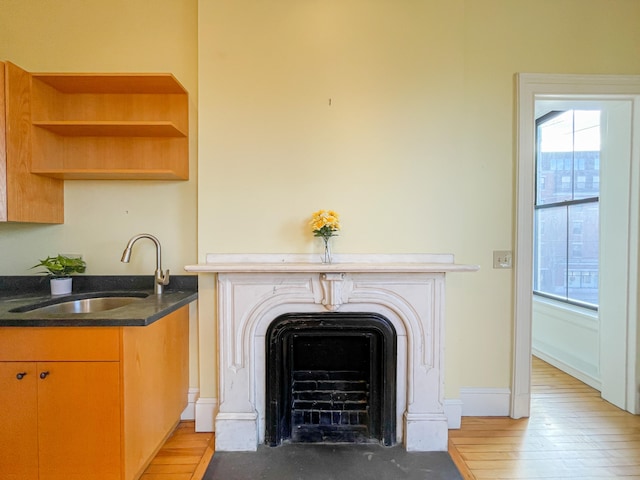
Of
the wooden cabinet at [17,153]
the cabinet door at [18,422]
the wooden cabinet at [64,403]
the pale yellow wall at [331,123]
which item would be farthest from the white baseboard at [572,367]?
the wooden cabinet at [17,153]

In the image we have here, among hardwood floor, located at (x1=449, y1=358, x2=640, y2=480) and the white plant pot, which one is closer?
hardwood floor, located at (x1=449, y1=358, x2=640, y2=480)

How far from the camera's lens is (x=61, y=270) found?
1.94 metres

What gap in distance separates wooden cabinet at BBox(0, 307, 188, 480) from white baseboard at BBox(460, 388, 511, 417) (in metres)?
2.03

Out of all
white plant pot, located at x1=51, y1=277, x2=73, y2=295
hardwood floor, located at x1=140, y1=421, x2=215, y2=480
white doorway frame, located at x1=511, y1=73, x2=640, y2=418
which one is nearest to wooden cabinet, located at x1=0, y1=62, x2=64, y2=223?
white plant pot, located at x1=51, y1=277, x2=73, y2=295

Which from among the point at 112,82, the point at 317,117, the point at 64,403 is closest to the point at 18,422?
the point at 64,403

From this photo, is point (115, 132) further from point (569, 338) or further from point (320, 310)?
point (569, 338)

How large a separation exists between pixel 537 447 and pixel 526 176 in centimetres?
169

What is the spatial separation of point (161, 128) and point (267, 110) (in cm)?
65

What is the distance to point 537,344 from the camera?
3361 mm

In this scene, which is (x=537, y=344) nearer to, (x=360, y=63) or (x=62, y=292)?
(x=360, y=63)

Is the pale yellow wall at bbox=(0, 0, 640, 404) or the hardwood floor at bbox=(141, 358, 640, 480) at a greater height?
the pale yellow wall at bbox=(0, 0, 640, 404)

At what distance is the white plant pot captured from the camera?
191 cm

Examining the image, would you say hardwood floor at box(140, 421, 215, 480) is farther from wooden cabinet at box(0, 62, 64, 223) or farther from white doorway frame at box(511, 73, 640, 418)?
white doorway frame at box(511, 73, 640, 418)

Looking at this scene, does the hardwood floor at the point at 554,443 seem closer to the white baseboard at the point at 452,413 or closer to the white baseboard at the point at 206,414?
the white baseboard at the point at 452,413
